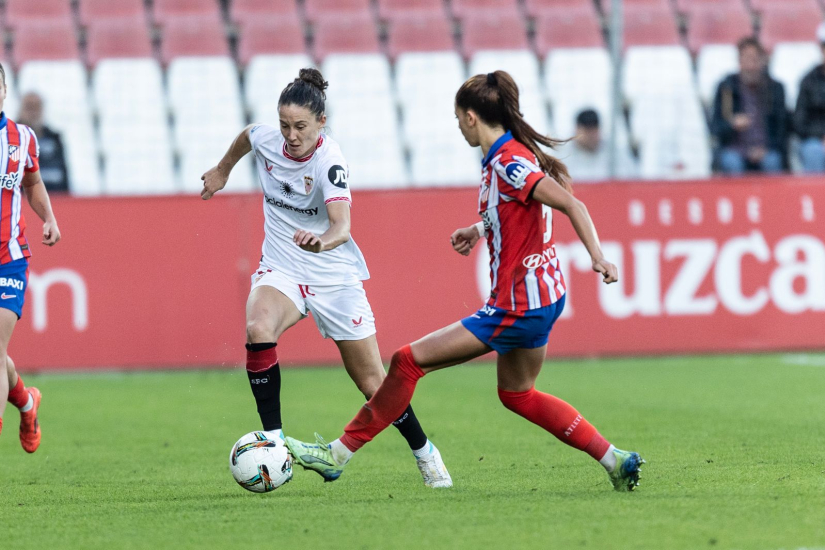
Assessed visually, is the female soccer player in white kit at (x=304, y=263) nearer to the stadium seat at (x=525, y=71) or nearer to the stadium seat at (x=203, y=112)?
the stadium seat at (x=203, y=112)

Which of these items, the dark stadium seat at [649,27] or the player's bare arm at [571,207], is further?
the dark stadium seat at [649,27]

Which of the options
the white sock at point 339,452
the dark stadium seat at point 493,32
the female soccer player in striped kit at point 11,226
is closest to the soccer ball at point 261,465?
the white sock at point 339,452

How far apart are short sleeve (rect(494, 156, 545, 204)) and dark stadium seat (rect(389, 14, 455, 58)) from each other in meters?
9.74

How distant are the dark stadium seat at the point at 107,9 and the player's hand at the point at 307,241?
1025cm

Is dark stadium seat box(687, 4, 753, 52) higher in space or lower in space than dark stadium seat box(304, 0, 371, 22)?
lower

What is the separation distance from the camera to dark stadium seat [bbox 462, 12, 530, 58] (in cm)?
1480

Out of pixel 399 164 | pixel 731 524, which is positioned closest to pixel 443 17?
pixel 399 164

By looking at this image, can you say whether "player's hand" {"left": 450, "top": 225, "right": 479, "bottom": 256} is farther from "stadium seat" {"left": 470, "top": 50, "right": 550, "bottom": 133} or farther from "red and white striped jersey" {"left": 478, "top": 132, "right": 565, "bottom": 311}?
"stadium seat" {"left": 470, "top": 50, "right": 550, "bottom": 133}

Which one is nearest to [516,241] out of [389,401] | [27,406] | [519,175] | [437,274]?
[519,175]

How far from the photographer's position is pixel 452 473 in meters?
6.05

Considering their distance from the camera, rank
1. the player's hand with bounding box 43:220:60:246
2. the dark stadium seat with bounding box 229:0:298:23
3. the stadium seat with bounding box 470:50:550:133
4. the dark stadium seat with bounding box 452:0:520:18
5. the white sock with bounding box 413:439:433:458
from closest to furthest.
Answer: the white sock with bounding box 413:439:433:458, the player's hand with bounding box 43:220:60:246, the stadium seat with bounding box 470:50:550:133, the dark stadium seat with bounding box 229:0:298:23, the dark stadium seat with bounding box 452:0:520:18

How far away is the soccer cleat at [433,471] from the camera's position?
5625 mm

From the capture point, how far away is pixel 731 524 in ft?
14.7

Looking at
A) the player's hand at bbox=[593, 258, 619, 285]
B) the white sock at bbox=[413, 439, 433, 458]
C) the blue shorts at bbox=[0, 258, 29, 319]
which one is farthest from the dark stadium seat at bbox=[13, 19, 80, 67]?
the player's hand at bbox=[593, 258, 619, 285]
